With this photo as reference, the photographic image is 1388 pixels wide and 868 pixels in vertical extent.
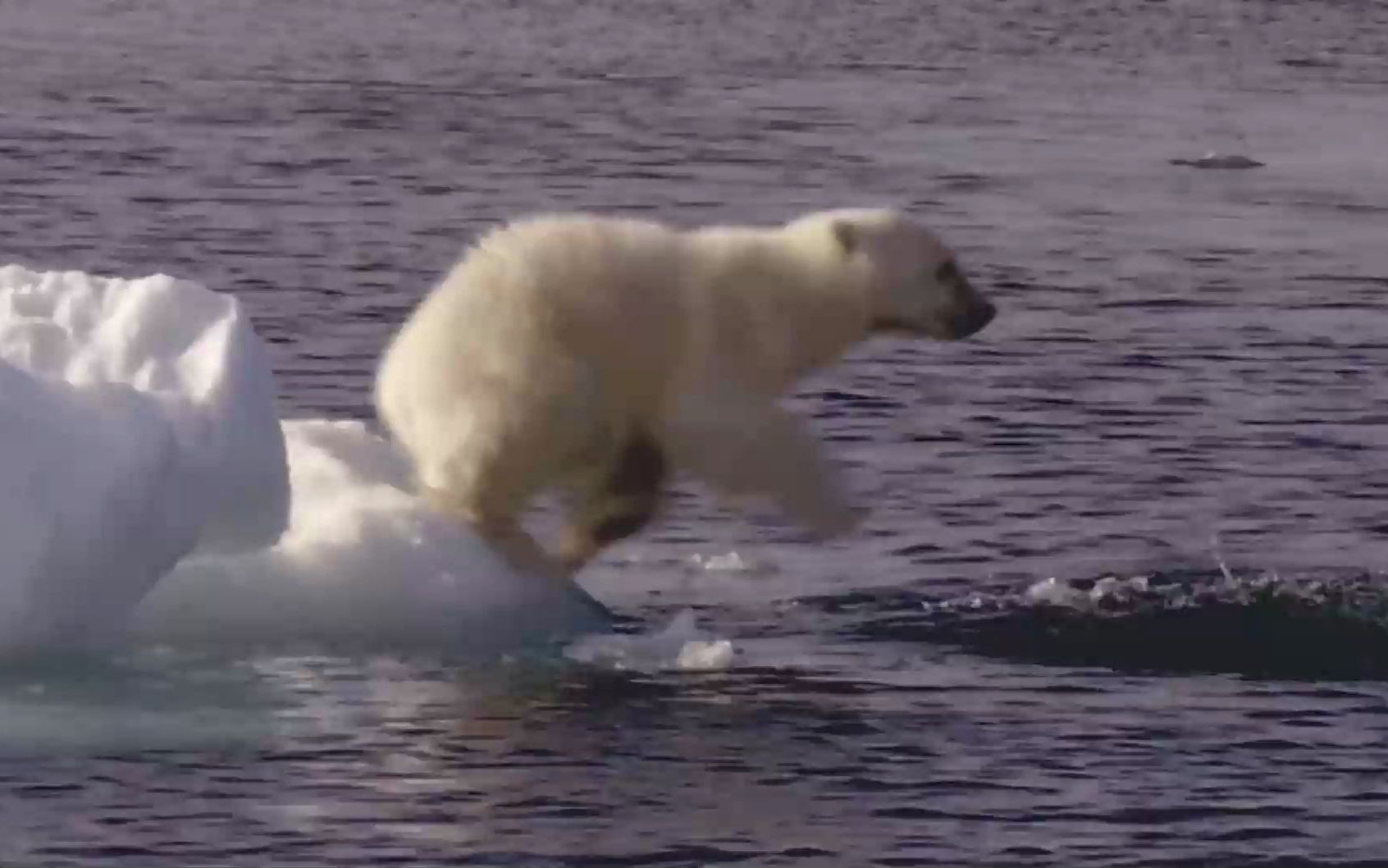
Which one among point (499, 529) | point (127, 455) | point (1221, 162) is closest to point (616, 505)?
point (499, 529)

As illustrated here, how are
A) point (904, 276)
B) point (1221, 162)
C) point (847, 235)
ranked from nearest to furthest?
point (847, 235) → point (904, 276) → point (1221, 162)

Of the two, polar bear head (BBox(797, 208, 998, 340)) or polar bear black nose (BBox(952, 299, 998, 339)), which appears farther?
polar bear black nose (BBox(952, 299, 998, 339))

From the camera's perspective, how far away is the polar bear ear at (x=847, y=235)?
9.49 m

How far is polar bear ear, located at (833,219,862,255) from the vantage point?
9.49 meters

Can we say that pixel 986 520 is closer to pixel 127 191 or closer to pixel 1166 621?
pixel 1166 621

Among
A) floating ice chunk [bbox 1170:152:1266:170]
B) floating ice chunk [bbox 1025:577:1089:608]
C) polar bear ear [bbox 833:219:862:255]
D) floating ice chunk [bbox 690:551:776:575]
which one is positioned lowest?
floating ice chunk [bbox 1025:577:1089:608]

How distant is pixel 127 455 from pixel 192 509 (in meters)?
0.21

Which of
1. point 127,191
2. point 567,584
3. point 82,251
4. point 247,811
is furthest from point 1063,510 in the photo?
point 127,191

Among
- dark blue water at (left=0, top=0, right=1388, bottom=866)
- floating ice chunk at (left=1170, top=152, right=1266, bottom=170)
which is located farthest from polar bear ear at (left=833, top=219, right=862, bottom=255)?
floating ice chunk at (left=1170, top=152, right=1266, bottom=170)

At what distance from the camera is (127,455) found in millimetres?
8141

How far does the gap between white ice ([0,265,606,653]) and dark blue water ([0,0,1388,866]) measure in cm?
21

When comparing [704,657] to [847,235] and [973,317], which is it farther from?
[973,317]

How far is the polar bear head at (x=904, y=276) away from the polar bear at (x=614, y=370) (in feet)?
0.07

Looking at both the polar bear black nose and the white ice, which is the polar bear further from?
the polar bear black nose
